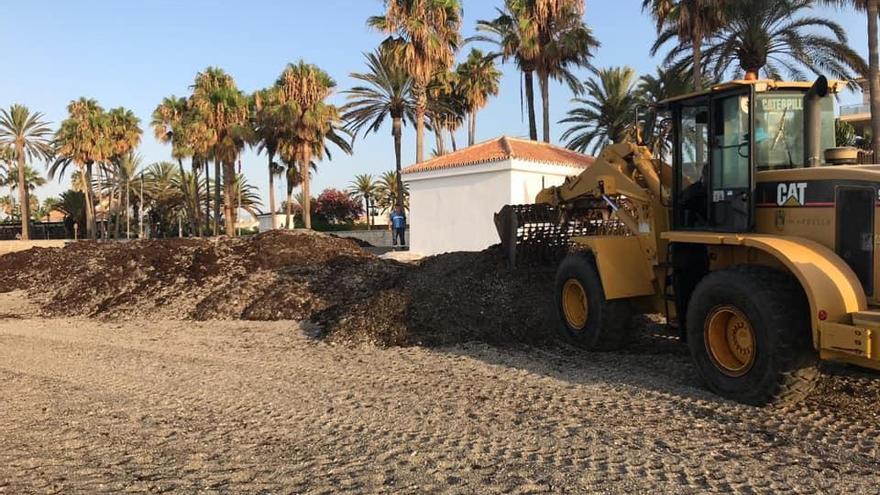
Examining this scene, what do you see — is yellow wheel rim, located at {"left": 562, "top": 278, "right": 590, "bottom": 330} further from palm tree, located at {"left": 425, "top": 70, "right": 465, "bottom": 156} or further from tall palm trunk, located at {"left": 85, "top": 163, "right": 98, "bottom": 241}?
tall palm trunk, located at {"left": 85, "top": 163, "right": 98, "bottom": 241}

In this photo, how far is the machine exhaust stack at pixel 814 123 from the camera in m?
6.04

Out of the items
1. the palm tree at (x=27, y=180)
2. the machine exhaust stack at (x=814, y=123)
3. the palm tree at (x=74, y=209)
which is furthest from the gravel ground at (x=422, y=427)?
the palm tree at (x=27, y=180)

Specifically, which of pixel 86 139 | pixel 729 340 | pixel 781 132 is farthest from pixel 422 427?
pixel 86 139

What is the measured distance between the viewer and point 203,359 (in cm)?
855

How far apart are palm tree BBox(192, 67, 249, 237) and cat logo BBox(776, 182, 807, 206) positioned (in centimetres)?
3662

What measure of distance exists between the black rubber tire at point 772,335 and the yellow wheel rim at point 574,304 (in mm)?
2592

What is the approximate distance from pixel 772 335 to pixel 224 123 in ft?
126

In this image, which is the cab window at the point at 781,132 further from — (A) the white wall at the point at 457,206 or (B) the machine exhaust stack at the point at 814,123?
(A) the white wall at the point at 457,206

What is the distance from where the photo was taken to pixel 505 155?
73.4 ft

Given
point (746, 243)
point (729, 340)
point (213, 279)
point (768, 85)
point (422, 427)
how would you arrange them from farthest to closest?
1. point (213, 279)
2. point (768, 85)
3. point (729, 340)
4. point (746, 243)
5. point (422, 427)

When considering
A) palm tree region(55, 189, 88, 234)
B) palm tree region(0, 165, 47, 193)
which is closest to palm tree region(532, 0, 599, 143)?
palm tree region(55, 189, 88, 234)

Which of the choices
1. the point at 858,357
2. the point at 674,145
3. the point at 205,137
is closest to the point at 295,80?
the point at 205,137

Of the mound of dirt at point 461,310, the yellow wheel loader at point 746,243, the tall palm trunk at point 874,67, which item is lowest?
the mound of dirt at point 461,310

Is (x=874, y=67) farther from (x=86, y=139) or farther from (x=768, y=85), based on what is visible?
(x=86, y=139)
